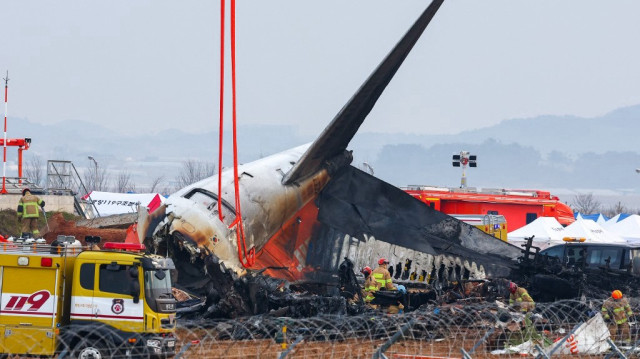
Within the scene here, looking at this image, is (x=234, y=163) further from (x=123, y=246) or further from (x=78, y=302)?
(x=78, y=302)

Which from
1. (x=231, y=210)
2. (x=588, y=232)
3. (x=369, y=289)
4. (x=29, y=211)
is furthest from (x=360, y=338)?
(x=588, y=232)

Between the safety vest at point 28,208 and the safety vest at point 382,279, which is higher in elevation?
the safety vest at point 28,208

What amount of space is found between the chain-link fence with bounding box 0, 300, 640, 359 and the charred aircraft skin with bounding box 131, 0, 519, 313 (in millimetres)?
2812

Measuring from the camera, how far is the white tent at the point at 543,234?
46250 mm

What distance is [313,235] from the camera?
27.3 m

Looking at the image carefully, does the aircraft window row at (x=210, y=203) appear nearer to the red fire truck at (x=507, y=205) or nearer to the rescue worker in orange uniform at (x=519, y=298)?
the rescue worker in orange uniform at (x=519, y=298)

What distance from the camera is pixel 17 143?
44250 mm

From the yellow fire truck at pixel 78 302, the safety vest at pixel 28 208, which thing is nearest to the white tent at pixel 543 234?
the safety vest at pixel 28 208

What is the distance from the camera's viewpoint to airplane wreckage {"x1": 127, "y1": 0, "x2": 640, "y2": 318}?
22.7 m

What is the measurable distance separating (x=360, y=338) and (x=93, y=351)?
6220 millimetres

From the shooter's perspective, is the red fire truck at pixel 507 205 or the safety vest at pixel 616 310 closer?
the safety vest at pixel 616 310

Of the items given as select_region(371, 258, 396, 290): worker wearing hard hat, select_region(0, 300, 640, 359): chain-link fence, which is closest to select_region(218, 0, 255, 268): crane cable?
select_region(0, 300, 640, 359): chain-link fence

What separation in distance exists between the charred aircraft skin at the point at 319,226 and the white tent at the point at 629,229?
24336 millimetres

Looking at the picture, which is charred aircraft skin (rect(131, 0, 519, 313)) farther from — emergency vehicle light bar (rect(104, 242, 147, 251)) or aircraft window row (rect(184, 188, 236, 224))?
emergency vehicle light bar (rect(104, 242, 147, 251))
